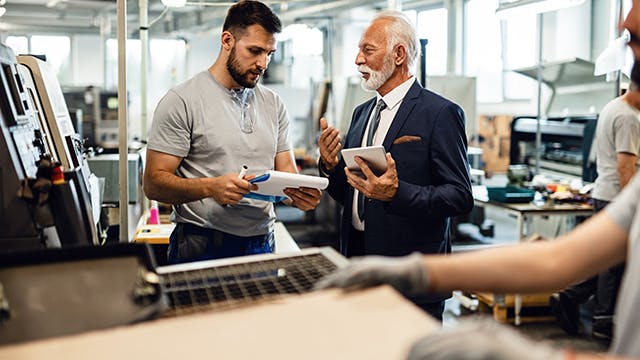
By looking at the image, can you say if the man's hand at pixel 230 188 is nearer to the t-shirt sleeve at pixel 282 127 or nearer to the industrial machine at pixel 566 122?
the t-shirt sleeve at pixel 282 127

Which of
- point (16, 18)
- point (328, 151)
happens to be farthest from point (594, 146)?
point (16, 18)

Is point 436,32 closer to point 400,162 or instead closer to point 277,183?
point 400,162

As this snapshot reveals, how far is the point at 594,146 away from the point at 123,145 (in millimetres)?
3180

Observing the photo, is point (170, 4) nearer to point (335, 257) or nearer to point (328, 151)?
point (328, 151)

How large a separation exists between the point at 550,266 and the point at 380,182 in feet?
3.01

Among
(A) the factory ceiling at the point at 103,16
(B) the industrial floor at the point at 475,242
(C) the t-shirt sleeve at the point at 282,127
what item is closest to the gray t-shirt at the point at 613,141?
(B) the industrial floor at the point at 475,242

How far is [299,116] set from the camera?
6887 millimetres

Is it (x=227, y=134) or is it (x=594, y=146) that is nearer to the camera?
(x=227, y=134)

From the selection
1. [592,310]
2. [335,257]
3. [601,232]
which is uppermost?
[601,232]

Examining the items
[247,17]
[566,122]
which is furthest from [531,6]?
[247,17]

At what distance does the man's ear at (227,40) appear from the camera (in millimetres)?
2025

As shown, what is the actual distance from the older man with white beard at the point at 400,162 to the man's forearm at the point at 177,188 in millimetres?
459

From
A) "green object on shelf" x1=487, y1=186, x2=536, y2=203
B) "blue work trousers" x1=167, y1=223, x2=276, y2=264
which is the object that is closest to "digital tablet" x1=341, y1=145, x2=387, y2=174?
"blue work trousers" x1=167, y1=223, x2=276, y2=264

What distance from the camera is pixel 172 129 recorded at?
1.91 meters
